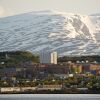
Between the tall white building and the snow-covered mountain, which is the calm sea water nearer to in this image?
the tall white building

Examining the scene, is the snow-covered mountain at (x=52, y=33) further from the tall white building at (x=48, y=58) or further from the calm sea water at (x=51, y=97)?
the calm sea water at (x=51, y=97)

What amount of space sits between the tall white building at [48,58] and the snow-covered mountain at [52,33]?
1614cm

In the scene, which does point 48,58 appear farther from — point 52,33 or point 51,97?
point 51,97

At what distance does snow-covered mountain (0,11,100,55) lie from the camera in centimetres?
17275

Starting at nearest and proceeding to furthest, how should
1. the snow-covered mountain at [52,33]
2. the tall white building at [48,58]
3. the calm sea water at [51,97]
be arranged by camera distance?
the calm sea water at [51,97], the tall white building at [48,58], the snow-covered mountain at [52,33]

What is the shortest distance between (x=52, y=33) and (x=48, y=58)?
32.7m

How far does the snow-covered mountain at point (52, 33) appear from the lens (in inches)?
6801

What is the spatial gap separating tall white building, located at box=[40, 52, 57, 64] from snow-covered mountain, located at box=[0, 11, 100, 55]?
16142 mm

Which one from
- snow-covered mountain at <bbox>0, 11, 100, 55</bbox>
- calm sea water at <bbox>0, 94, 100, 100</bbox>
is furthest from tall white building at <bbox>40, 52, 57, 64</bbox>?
calm sea water at <bbox>0, 94, 100, 100</bbox>

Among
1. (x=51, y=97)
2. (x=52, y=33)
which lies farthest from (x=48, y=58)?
(x=51, y=97)

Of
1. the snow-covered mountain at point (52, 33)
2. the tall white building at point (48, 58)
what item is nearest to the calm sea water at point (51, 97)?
the tall white building at point (48, 58)

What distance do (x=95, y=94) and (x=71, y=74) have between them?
28.5 metres

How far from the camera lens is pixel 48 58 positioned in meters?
150

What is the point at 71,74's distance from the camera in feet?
429
